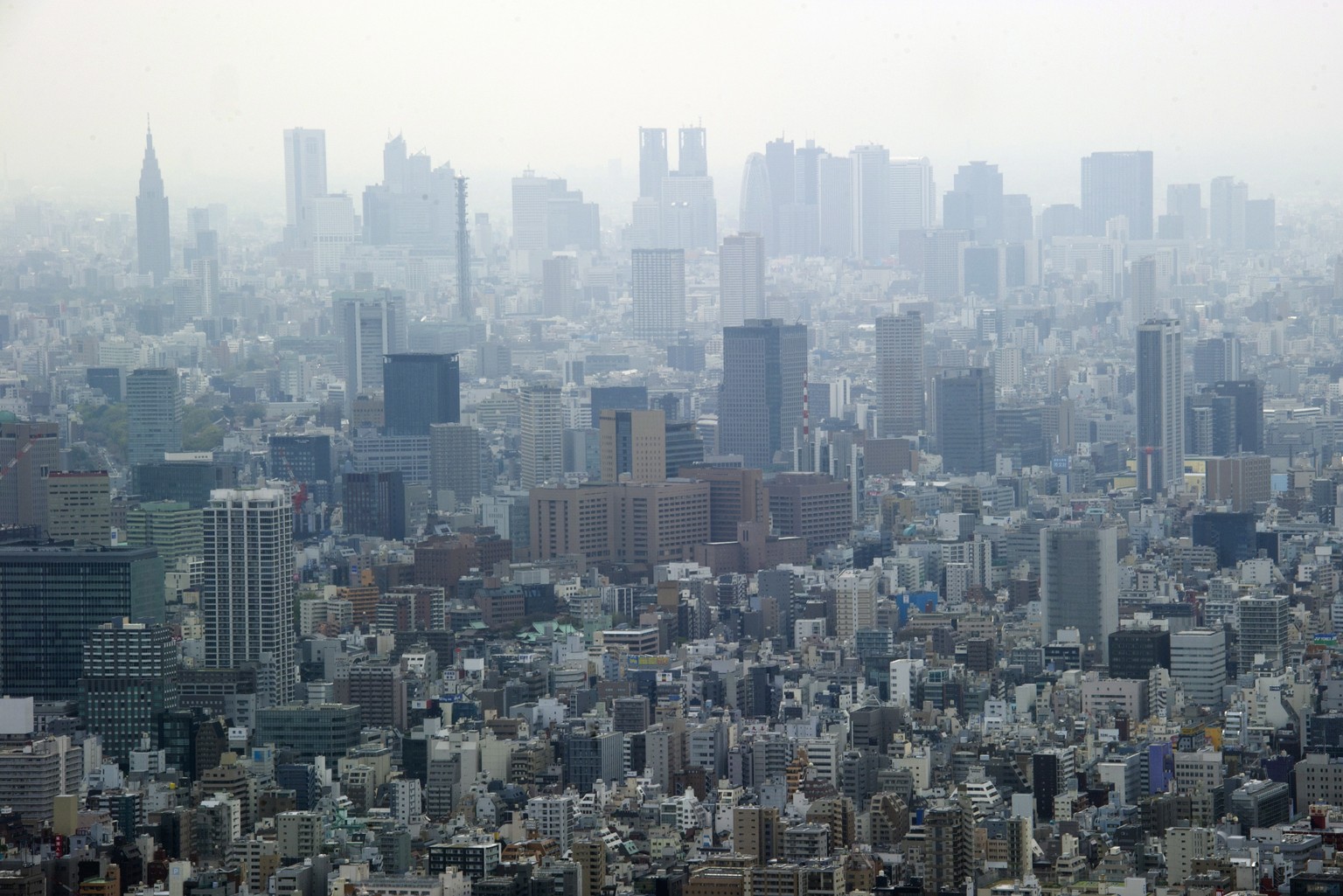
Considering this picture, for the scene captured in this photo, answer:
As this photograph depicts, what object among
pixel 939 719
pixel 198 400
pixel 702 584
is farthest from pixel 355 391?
pixel 939 719

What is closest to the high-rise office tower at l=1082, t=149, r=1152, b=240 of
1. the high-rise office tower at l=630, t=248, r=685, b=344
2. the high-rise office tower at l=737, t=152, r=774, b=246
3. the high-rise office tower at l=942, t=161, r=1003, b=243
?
the high-rise office tower at l=942, t=161, r=1003, b=243

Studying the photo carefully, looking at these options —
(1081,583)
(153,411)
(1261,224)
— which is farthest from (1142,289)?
(1081,583)

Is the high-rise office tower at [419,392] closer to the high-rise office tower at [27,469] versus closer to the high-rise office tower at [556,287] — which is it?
the high-rise office tower at [556,287]

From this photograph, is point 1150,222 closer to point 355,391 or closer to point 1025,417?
point 1025,417

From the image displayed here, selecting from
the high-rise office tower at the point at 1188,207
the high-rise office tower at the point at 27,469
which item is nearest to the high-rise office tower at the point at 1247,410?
the high-rise office tower at the point at 1188,207

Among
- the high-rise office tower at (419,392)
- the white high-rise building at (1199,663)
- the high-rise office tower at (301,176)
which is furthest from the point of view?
the high-rise office tower at (419,392)
